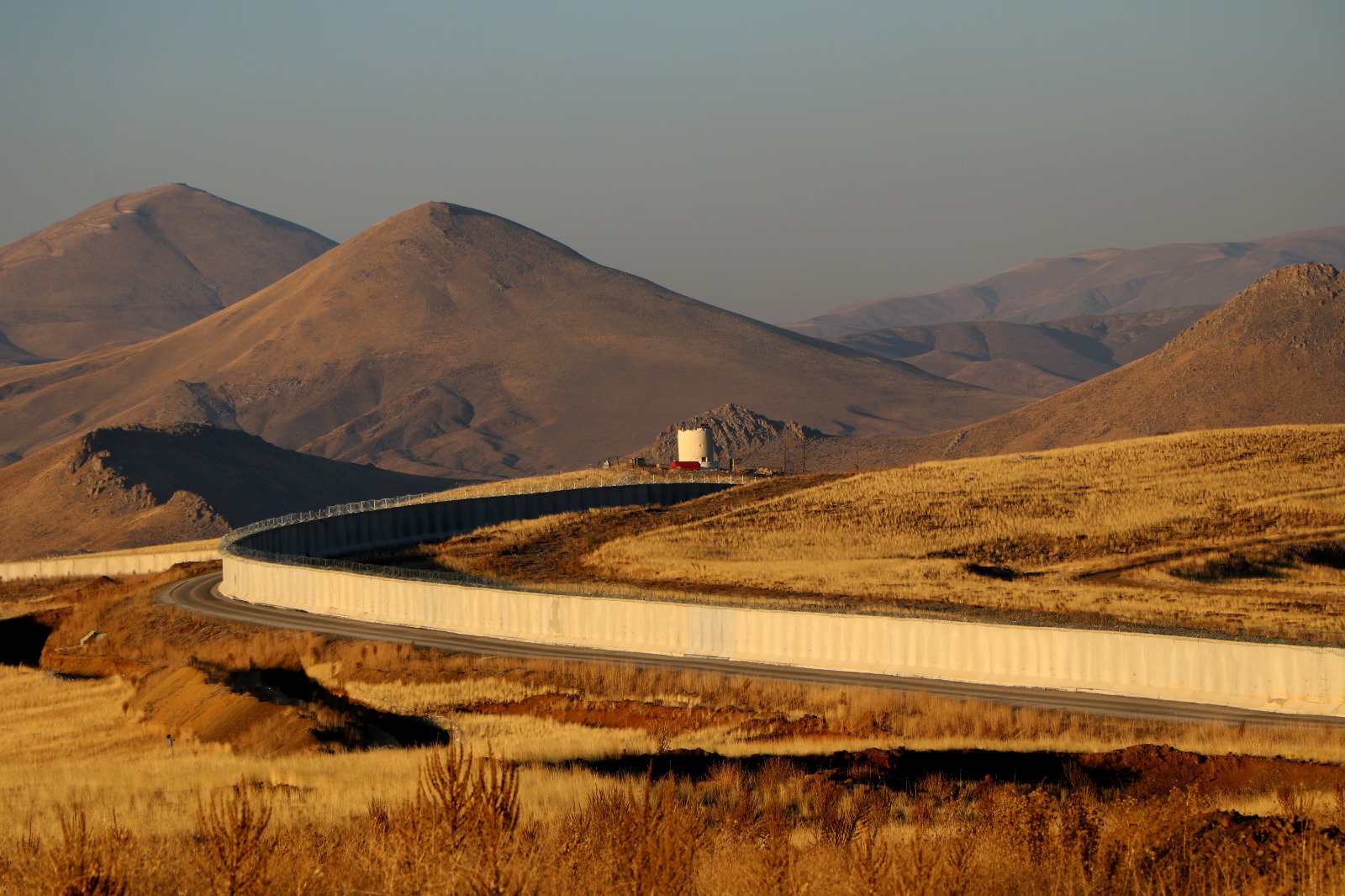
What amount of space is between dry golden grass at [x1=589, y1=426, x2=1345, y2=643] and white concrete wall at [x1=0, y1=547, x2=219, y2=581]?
76.3 feet

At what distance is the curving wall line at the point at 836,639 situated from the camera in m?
31.5

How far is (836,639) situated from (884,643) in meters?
1.51

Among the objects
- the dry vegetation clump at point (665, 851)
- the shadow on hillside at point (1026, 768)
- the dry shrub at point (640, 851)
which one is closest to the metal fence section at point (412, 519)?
the shadow on hillside at point (1026, 768)

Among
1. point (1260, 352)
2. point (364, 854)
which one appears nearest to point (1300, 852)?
point (364, 854)

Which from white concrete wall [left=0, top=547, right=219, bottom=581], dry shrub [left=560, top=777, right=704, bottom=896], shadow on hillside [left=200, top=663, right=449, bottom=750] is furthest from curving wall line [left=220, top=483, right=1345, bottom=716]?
dry shrub [left=560, top=777, right=704, bottom=896]

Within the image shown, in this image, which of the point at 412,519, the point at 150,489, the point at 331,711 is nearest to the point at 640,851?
the point at 331,711

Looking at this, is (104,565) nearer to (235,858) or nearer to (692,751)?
(692,751)

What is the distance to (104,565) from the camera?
248 feet

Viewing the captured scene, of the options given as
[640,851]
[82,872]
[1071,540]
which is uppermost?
[82,872]

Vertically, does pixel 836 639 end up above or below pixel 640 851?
→ below

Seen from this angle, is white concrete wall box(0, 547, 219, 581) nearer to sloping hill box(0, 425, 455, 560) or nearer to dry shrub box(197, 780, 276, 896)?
sloping hill box(0, 425, 455, 560)

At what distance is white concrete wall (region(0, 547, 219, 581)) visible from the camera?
243ft

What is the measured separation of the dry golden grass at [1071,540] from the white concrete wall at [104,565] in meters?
23.3

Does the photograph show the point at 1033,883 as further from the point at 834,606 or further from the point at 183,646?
the point at 183,646
